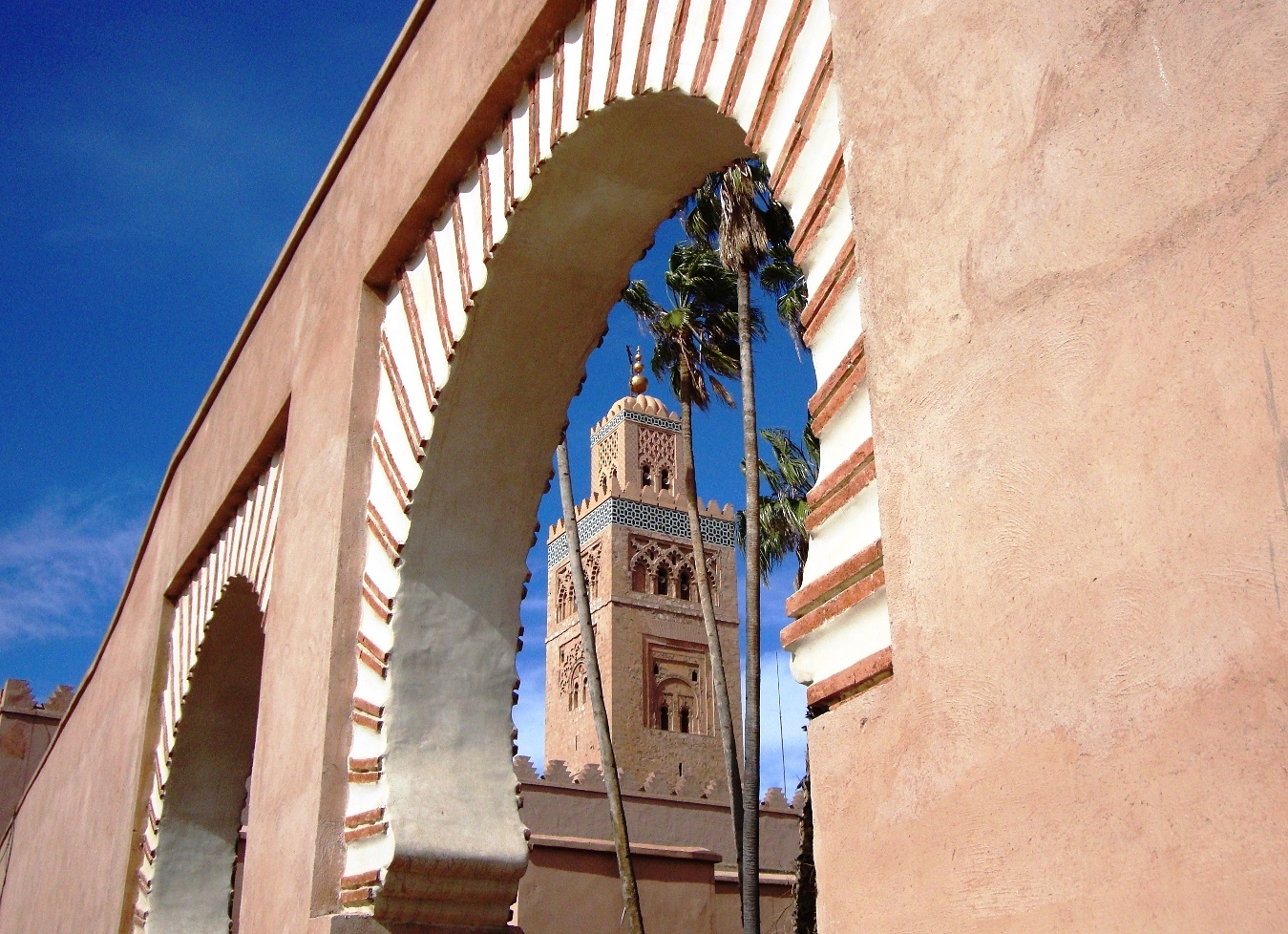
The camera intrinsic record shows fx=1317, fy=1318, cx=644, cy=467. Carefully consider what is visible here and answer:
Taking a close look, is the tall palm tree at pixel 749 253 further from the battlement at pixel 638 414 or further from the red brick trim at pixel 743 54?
the battlement at pixel 638 414

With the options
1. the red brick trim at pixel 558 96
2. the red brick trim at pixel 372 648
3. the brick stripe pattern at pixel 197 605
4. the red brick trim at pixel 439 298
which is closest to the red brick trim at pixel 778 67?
the red brick trim at pixel 558 96

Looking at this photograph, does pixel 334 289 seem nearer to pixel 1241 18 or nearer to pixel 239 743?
pixel 239 743

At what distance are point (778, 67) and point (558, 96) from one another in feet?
3.39

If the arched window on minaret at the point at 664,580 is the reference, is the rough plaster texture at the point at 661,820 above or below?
below

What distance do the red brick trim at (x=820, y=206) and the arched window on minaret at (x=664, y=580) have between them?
Result: 101 ft

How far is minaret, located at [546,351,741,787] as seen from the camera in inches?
1200

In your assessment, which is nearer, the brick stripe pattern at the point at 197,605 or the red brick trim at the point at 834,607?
the red brick trim at the point at 834,607

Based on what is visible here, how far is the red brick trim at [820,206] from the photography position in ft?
6.78

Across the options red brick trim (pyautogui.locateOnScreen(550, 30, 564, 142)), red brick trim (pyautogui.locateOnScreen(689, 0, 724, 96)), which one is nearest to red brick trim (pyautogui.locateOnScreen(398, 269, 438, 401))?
red brick trim (pyautogui.locateOnScreen(550, 30, 564, 142))

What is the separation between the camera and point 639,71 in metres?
2.82

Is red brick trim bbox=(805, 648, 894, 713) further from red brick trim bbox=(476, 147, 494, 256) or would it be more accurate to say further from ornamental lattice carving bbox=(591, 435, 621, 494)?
ornamental lattice carving bbox=(591, 435, 621, 494)

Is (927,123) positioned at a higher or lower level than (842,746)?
higher

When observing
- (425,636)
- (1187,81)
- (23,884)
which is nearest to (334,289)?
(425,636)

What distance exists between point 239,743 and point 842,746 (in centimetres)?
442
